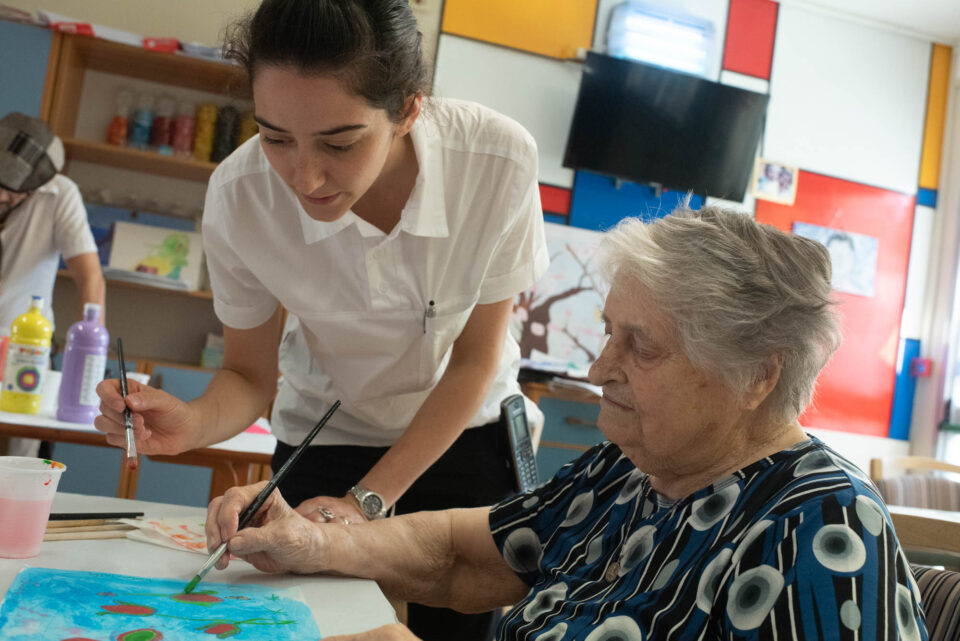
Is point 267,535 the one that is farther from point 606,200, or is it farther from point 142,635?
point 606,200

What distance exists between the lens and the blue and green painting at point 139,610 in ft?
2.74

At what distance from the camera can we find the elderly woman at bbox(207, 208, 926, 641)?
0.83 m

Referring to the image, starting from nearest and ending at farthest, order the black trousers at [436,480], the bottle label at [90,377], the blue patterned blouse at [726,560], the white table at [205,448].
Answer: the blue patterned blouse at [726,560] < the black trousers at [436,480] < the white table at [205,448] < the bottle label at [90,377]

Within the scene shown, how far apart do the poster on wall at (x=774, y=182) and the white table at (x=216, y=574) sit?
169 inches

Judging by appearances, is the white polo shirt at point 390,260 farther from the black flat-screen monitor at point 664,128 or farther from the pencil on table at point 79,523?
the black flat-screen monitor at point 664,128

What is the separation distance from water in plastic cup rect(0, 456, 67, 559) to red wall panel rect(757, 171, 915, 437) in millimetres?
4533

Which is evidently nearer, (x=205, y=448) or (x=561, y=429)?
(x=205, y=448)

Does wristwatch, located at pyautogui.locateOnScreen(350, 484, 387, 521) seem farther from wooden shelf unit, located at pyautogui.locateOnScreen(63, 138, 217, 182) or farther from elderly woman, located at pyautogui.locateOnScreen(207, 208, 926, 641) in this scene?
wooden shelf unit, located at pyautogui.locateOnScreen(63, 138, 217, 182)

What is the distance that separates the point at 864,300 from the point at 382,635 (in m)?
4.86

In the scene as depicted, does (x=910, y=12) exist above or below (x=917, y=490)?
above

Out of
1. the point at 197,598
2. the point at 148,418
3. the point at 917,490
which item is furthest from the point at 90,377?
the point at 917,490

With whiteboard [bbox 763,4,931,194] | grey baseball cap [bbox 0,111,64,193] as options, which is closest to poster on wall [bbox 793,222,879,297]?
whiteboard [bbox 763,4,931,194]

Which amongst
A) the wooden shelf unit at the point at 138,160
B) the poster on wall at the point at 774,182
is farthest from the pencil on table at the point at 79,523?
the poster on wall at the point at 774,182

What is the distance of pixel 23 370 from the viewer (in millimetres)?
2152
